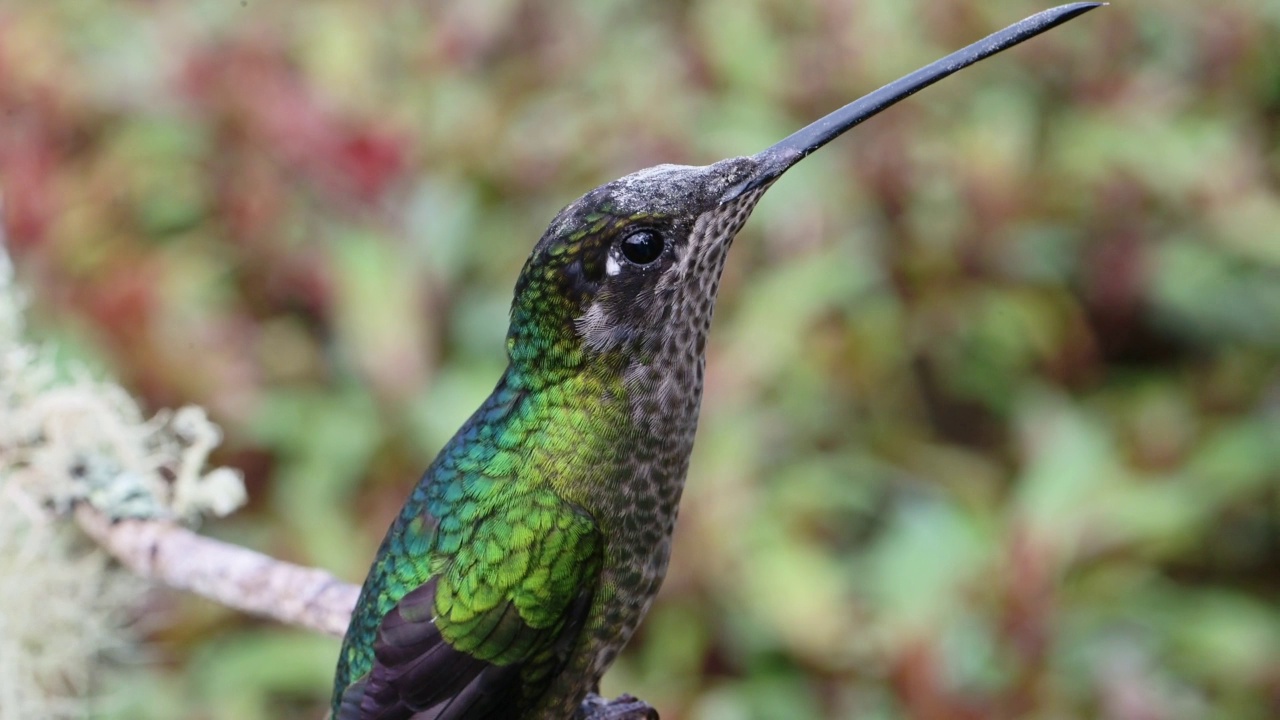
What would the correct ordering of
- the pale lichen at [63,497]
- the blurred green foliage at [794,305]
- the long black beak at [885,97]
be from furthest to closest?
the blurred green foliage at [794,305]
the pale lichen at [63,497]
the long black beak at [885,97]

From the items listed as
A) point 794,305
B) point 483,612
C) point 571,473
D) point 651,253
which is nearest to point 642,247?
point 651,253

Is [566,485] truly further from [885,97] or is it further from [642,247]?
[885,97]

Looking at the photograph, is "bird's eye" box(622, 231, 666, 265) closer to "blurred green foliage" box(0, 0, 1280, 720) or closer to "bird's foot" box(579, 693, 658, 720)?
"bird's foot" box(579, 693, 658, 720)

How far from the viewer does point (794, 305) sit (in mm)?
3174

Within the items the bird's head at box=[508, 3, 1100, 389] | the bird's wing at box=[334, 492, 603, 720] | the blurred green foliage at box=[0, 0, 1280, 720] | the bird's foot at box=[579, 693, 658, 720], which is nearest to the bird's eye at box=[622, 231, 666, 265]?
the bird's head at box=[508, 3, 1100, 389]

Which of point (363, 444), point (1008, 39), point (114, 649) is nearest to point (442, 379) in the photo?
point (363, 444)

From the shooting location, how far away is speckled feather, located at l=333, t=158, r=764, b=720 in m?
1.38

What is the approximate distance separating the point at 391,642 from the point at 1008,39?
0.89 m

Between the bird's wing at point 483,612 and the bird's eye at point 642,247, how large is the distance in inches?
10.7

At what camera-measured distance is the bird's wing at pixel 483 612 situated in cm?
140

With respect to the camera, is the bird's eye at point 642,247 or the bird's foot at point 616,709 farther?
the bird's foot at point 616,709

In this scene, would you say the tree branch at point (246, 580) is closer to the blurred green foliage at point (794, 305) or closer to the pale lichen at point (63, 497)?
the pale lichen at point (63, 497)

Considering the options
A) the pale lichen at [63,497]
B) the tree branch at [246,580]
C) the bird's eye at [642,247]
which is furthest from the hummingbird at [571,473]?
the pale lichen at [63,497]

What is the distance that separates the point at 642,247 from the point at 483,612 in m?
0.43
